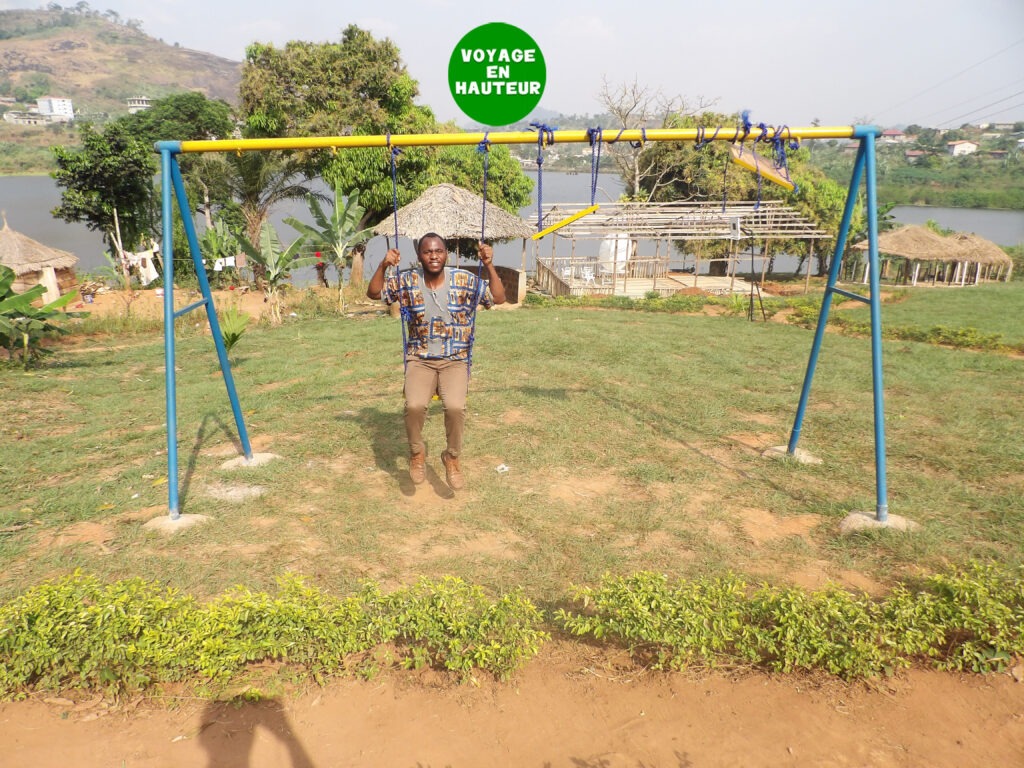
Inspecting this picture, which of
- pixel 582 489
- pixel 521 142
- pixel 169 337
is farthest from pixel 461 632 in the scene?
pixel 521 142

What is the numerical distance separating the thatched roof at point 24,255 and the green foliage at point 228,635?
17.6 m

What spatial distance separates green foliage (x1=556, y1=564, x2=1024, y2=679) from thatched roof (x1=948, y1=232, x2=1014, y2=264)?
98.9 ft

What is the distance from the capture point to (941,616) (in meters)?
3.16

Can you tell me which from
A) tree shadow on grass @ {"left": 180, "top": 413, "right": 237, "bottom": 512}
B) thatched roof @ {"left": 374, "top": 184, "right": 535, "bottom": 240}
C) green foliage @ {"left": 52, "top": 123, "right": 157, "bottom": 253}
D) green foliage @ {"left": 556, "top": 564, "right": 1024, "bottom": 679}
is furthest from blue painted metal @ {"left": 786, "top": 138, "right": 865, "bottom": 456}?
green foliage @ {"left": 52, "top": 123, "right": 157, "bottom": 253}

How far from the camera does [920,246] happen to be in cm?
2741

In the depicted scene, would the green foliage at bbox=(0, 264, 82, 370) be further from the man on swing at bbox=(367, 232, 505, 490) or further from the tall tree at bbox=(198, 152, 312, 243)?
the tall tree at bbox=(198, 152, 312, 243)

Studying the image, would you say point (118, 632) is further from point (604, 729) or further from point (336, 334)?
point (336, 334)

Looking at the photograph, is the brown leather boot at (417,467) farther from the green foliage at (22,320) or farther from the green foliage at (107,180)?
the green foliage at (107,180)

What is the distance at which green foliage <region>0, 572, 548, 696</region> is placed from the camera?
2889 millimetres

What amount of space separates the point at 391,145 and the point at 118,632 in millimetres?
3405

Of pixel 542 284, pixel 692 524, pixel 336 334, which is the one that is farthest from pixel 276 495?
pixel 542 284

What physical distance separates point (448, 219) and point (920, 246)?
22173 millimetres

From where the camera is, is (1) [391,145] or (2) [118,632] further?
(1) [391,145]

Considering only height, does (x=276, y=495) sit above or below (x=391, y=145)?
below
